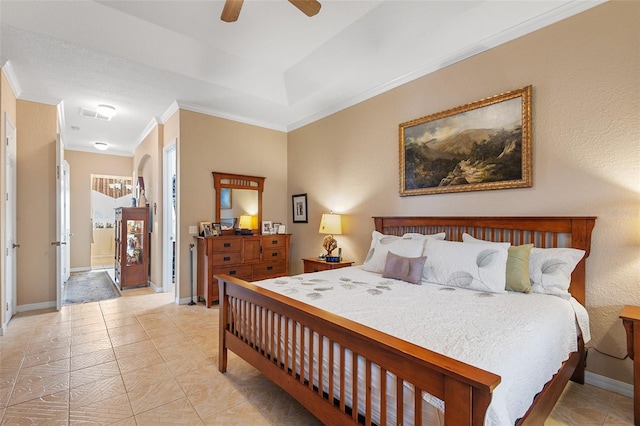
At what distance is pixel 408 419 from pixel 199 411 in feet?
4.57

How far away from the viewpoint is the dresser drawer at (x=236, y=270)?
4129 mm

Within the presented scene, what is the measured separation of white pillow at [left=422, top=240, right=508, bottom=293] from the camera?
219cm

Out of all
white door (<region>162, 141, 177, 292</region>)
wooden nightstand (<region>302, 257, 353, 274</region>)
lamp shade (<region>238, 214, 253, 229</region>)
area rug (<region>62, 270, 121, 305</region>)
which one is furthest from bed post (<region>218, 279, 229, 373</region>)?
area rug (<region>62, 270, 121, 305</region>)

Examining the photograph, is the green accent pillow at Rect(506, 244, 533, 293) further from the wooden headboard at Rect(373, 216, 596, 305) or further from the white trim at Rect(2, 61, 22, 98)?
the white trim at Rect(2, 61, 22, 98)

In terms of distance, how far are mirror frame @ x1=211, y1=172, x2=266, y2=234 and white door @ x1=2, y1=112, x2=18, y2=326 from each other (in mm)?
2250

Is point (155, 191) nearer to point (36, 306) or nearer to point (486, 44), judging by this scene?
point (36, 306)

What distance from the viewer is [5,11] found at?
2.50 metres

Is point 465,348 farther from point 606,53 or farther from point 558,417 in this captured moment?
point 606,53

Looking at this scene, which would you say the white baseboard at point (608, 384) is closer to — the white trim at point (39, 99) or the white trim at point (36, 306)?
the white trim at point (36, 306)

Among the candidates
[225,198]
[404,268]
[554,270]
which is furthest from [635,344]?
[225,198]

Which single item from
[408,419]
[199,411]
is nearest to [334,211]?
[199,411]

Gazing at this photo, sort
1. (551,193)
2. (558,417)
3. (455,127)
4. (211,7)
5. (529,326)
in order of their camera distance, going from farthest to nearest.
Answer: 1. (455,127)
2. (211,7)
3. (551,193)
4. (558,417)
5. (529,326)

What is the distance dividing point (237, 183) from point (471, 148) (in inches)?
131

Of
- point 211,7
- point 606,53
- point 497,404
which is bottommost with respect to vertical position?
point 497,404
